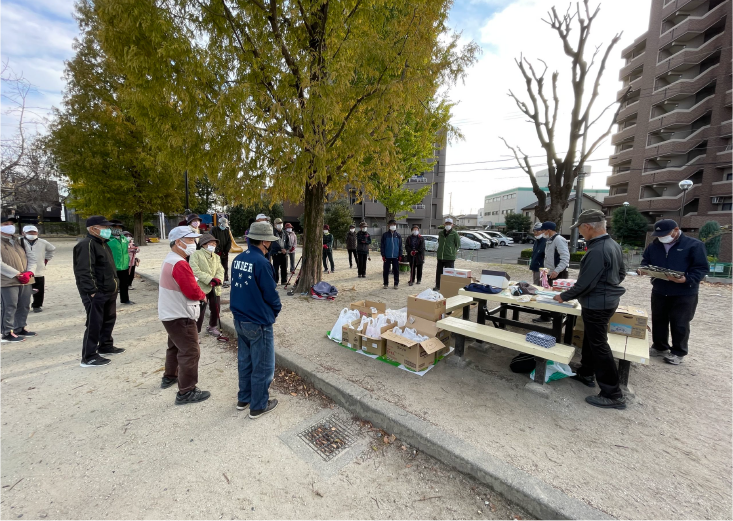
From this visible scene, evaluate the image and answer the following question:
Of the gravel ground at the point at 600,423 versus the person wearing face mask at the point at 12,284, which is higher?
the person wearing face mask at the point at 12,284

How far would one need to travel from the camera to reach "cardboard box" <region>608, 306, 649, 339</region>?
12.1 feet

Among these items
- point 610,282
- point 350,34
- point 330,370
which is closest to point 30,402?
point 330,370

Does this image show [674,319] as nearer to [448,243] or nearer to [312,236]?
[448,243]

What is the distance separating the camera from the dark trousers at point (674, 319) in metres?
4.18

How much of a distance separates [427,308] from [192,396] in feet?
10.3

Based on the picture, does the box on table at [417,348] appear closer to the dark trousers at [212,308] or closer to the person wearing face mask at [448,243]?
the dark trousers at [212,308]

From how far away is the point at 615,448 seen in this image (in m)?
2.63

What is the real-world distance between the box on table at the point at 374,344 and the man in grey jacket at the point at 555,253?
356 centimetres

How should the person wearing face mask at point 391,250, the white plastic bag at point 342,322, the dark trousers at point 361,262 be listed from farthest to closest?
1. the dark trousers at point 361,262
2. the person wearing face mask at point 391,250
3. the white plastic bag at point 342,322

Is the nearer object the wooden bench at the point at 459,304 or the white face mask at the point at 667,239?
the white face mask at the point at 667,239

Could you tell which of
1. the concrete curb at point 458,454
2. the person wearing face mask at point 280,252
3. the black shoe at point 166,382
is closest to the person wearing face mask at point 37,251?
the black shoe at point 166,382

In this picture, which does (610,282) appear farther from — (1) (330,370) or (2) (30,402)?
(2) (30,402)

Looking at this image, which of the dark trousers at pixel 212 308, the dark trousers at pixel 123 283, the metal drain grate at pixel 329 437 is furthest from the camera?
the dark trousers at pixel 123 283

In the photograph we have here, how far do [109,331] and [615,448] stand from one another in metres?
6.32
